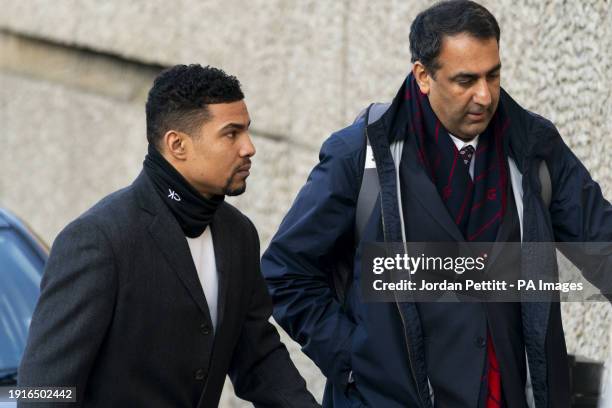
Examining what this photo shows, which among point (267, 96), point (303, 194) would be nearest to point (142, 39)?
point (267, 96)

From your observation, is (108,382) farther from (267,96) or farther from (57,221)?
(57,221)

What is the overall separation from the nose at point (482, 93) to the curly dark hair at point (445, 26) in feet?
0.43

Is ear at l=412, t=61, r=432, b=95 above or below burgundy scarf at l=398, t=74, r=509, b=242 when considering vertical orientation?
above

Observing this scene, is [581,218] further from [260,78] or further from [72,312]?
[260,78]

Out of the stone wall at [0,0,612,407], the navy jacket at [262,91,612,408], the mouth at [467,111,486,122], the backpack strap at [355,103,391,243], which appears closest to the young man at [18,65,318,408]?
the navy jacket at [262,91,612,408]

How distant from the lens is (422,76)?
4.29 metres

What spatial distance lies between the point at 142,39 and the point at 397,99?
482 centimetres

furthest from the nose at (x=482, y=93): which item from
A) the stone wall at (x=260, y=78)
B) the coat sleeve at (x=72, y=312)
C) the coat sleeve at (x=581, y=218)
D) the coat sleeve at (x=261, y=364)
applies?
the stone wall at (x=260, y=78)

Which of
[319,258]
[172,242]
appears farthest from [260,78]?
[172,242]

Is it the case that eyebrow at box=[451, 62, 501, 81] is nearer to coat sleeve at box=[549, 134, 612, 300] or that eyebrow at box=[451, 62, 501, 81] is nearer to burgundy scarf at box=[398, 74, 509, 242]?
burgundy scarf at box=[398, 74, 509, 242]

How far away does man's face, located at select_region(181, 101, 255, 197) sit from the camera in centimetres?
408

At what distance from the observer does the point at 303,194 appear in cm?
435

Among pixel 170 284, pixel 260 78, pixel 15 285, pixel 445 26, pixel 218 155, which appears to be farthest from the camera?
pixel 260 78

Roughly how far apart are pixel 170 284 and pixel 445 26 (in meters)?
1.03
